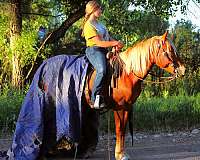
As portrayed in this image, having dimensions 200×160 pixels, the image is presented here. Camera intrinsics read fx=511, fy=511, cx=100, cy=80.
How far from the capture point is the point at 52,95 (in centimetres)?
739

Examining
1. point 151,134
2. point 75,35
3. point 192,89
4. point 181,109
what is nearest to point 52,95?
point 151,134

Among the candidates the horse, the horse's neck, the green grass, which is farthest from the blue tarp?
the green grass

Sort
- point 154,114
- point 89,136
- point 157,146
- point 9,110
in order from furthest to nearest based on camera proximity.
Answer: point 154,114, point 9,110, point 157,146, point 89,136

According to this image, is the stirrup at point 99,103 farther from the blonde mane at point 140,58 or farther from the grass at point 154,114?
A: the grass at point 154,114

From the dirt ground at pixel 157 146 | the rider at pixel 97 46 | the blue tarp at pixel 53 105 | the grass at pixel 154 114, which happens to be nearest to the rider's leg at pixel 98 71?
the rider at pixel 97 46

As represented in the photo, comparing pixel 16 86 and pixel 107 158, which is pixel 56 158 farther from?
pixel 16 86

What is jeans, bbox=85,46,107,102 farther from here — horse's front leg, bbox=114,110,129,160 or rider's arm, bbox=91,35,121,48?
horse's front leg, bbox=114,110,129,160

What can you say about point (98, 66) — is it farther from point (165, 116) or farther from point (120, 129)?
point (165, 116)

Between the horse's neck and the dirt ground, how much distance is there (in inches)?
58.7

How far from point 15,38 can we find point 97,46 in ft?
25.2

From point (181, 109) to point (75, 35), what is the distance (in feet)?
40.1

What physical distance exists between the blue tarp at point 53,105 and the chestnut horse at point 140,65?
0.56 metres

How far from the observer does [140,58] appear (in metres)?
7.15

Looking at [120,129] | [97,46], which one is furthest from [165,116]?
[97,46]
